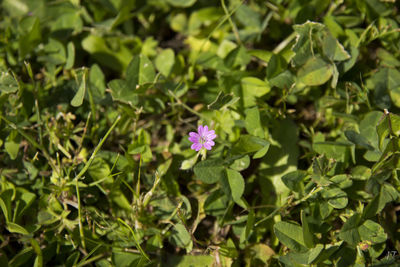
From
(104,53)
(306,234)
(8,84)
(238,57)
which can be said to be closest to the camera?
(306,234)

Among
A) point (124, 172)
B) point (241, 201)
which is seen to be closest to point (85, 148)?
point (124, 172)

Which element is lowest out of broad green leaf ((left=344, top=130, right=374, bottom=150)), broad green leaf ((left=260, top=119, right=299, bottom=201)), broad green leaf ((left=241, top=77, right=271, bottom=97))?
broad green leaf ((left=260, top=119, right=299, bottom=201))

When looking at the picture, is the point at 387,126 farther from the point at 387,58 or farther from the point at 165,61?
the point at 165,61

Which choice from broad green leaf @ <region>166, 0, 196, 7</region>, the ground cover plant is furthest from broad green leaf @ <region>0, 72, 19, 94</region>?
broad green leaf @ <region>166, 0, 196, 7</region>

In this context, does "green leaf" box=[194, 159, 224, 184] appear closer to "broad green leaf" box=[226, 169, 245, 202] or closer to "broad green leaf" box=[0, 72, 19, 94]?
"broad green leaf" box=[226, 169, 245, 202]

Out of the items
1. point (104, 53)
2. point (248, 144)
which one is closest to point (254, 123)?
point (248, 144)

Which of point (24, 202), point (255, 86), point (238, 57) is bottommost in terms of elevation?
point (24, 202)
